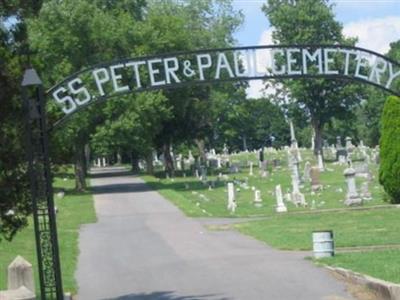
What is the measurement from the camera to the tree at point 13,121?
13.1 metres

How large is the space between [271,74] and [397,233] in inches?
437

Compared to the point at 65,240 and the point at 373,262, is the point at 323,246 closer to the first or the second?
the point at 373,262

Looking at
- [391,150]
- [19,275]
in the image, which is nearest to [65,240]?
[19,275]

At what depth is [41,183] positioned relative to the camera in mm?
12695

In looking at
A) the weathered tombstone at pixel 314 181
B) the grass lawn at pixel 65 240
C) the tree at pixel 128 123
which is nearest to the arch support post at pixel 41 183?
the grass lawn at pixel 65 240

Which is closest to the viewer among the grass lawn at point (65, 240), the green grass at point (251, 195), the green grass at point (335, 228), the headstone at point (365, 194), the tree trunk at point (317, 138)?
the grass lawn at point (65, 240)

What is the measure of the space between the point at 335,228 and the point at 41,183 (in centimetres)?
1502

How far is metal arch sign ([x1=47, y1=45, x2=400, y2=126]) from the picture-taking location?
44.2 feet

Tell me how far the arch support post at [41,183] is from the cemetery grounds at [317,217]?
5.44 meters

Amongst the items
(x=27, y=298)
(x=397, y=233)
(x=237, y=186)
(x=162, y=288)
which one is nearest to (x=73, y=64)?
(x=237, y=186)

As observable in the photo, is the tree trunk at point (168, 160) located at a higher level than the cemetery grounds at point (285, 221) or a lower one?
higher

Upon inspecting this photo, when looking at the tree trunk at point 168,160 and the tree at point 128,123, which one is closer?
the tree at point 128,123

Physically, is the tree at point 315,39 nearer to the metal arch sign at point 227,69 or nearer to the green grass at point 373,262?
the green grass at point 373,262

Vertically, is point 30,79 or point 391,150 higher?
point 30,79
